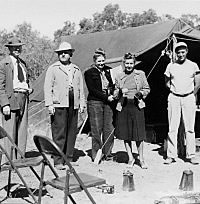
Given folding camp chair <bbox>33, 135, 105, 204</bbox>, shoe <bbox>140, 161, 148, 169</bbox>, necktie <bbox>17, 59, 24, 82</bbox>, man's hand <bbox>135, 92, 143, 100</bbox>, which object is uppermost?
necktie <bbox>17, 59, 24, 82</bbox>

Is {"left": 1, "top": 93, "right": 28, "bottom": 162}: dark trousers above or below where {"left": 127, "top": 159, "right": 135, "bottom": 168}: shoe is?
above

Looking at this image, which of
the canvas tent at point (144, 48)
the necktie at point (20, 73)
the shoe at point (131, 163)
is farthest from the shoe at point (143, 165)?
the canvas tent at point (144, 48)

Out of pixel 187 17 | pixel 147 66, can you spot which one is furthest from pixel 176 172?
pixel 187 17

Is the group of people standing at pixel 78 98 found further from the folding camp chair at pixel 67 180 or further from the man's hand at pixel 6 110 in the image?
the folding camp chair at pixel 67 180

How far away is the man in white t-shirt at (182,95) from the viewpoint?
20.0 ft

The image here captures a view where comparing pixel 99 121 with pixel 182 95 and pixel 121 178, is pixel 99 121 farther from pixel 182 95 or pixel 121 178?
pixel 182 95

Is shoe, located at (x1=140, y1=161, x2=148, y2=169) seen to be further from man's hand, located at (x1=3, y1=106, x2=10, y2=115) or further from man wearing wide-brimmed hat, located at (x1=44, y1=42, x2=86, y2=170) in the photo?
man's hand, located at (x1=3, y1=106, x2=10, y2=115)

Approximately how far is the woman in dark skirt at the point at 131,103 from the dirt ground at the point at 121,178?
0.96 feet

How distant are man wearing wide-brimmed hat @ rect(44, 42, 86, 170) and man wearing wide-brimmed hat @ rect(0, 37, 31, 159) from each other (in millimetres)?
307

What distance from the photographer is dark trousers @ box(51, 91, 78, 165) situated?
19.5ft

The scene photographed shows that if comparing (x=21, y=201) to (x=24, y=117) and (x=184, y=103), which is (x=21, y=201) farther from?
(x=184, y=103)

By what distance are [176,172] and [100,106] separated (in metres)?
1.32

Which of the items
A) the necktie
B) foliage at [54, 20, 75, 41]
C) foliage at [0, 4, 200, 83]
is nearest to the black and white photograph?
the necktie

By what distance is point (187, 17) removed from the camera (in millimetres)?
38750
